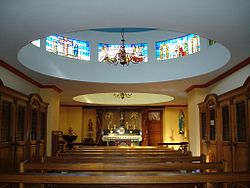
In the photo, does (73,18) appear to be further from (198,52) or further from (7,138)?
(198,52)

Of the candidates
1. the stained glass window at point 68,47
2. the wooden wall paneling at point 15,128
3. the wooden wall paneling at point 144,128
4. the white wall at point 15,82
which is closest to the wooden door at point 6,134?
the wooden wall paneling at point 15,128

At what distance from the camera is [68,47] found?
11.3 meters

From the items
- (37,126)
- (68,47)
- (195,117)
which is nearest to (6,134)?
(37,126)

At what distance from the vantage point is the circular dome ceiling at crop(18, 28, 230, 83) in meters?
9.48

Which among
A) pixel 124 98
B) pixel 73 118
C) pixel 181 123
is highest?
pixel 124 98

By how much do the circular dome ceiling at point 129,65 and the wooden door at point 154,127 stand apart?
9801 mm

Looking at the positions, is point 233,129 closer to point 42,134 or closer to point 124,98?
point 42,134

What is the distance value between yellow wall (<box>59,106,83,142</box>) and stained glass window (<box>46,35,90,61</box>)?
942cm

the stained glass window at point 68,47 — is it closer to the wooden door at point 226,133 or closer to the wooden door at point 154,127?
the wooden door at point 226,133

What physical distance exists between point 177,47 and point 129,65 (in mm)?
1920

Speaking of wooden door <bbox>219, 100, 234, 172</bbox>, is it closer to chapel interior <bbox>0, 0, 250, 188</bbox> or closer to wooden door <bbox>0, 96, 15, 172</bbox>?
chapel interior <bbox>0, 0, 250, 188</bbox>

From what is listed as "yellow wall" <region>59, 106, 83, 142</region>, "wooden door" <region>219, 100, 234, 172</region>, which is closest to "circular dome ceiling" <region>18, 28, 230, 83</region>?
"wooden door" <region>219, 100, 234, 172</region>

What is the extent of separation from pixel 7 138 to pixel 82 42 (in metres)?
5.33

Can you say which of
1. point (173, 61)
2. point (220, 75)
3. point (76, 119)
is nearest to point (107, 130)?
point (76, 119)
